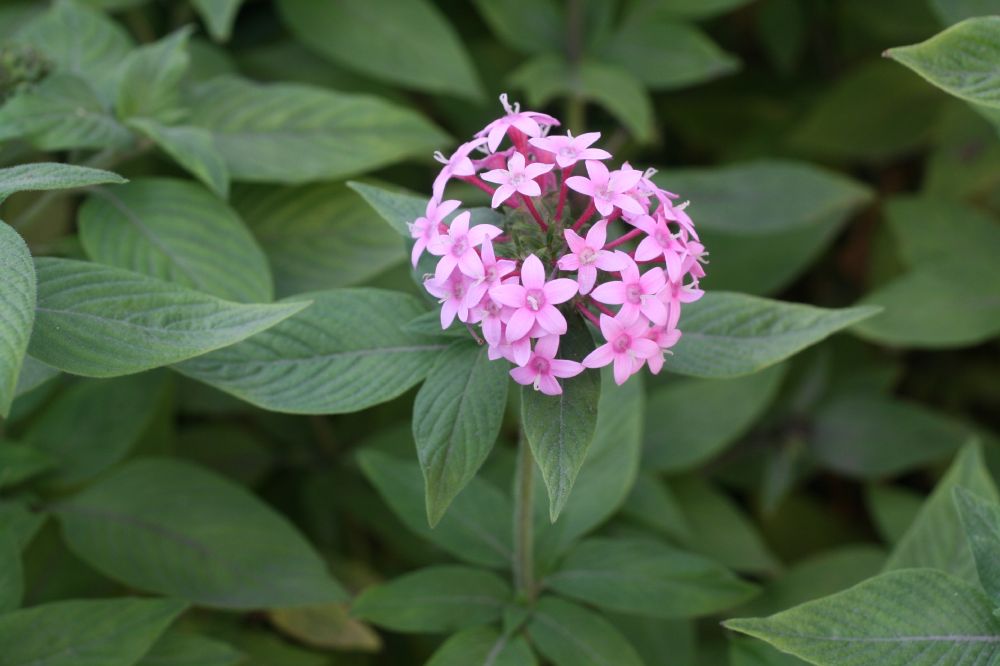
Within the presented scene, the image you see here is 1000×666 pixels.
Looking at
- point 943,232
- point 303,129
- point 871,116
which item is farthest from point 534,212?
point 871,116

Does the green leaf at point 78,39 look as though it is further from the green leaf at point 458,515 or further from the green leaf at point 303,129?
the green leaf at point 458,515

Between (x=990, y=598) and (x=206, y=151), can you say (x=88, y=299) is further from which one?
(x=990, y=598)

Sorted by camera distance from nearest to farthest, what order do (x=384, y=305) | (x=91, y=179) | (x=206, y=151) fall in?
(x=91, y=179)
(x=384, y=305)
(x=206, y=151)

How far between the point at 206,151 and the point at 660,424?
3.19ft

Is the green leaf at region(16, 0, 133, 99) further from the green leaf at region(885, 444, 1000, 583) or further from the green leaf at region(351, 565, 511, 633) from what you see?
the green leaf at region(885, 444, 1000, 583)

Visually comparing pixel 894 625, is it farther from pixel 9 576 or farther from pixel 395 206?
pixel 9 576

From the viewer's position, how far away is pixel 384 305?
3.93ft

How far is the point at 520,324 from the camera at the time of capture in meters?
0.95

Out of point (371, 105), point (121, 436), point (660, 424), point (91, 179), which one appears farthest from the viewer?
point (660, 424)

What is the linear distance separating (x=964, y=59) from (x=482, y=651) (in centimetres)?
95

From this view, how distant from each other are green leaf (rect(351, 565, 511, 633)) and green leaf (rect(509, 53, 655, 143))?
0.91m

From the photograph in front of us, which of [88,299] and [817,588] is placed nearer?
[88,299]

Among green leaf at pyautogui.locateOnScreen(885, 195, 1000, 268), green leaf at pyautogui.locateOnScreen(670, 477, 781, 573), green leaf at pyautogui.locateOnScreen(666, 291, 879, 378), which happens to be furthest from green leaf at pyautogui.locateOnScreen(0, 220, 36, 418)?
green leaf at pyautogui.locateOnScreen(885, 195, 1000, 268)

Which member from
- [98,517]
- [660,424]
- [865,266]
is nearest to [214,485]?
[98,517]
